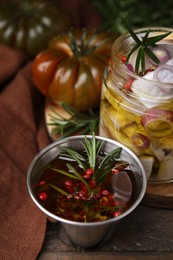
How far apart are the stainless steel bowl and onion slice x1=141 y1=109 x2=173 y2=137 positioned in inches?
2.6

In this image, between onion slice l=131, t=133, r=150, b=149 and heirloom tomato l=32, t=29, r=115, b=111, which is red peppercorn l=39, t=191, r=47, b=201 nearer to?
onion slice l=131, t=133, r=150, b=149

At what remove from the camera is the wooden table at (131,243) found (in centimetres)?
84

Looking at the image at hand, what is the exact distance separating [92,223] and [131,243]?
0.51 feet

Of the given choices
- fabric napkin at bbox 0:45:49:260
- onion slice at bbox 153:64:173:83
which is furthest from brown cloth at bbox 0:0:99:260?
onion slice at bbox 153:64:173:83

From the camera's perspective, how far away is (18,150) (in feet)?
3.34

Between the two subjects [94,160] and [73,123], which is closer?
[94,160]

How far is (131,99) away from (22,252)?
0.35m

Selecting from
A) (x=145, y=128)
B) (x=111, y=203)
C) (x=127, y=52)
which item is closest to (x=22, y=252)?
(x=111, y=203)

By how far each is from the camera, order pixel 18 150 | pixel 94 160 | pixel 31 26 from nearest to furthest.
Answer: pixel 94 160 < pixel 18 150 < pixel 31 26

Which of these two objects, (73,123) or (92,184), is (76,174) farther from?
(73,123)

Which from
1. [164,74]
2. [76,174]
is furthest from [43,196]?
[164,74]

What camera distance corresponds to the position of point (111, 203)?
0.80 metres

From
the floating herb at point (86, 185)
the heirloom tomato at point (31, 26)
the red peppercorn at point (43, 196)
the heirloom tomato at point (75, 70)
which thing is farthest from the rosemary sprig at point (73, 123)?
the heirloom tomato at point (31, 26)

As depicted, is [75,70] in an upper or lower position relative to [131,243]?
upper
